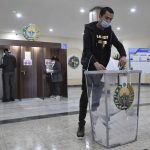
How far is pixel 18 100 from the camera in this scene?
6.41m

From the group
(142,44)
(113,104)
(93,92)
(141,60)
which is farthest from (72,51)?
(113,104)

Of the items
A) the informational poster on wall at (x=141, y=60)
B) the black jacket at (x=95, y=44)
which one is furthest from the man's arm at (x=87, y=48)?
the informational poster on wall at (x=141, y=60)

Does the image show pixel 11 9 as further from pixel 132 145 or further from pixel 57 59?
pixel 132 145

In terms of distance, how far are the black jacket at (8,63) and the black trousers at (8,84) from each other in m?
0.13

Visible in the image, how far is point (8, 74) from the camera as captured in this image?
6.18m

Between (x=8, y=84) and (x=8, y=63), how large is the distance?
2.06ft

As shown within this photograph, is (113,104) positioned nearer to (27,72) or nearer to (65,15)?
(27,72)

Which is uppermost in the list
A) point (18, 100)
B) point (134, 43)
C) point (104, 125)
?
point (134, 43)

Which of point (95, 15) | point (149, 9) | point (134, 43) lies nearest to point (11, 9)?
point (95, 15)

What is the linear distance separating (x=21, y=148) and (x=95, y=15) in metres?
5.79

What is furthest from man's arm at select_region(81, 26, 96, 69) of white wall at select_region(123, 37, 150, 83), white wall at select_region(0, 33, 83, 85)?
white wall at select_region(123, 37, 150, 83)

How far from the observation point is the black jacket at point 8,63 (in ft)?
19.8

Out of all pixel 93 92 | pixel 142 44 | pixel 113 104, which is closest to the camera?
pixel 113 104

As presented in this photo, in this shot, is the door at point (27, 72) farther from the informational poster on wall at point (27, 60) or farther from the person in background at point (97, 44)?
the person in background at point (97, 44)
